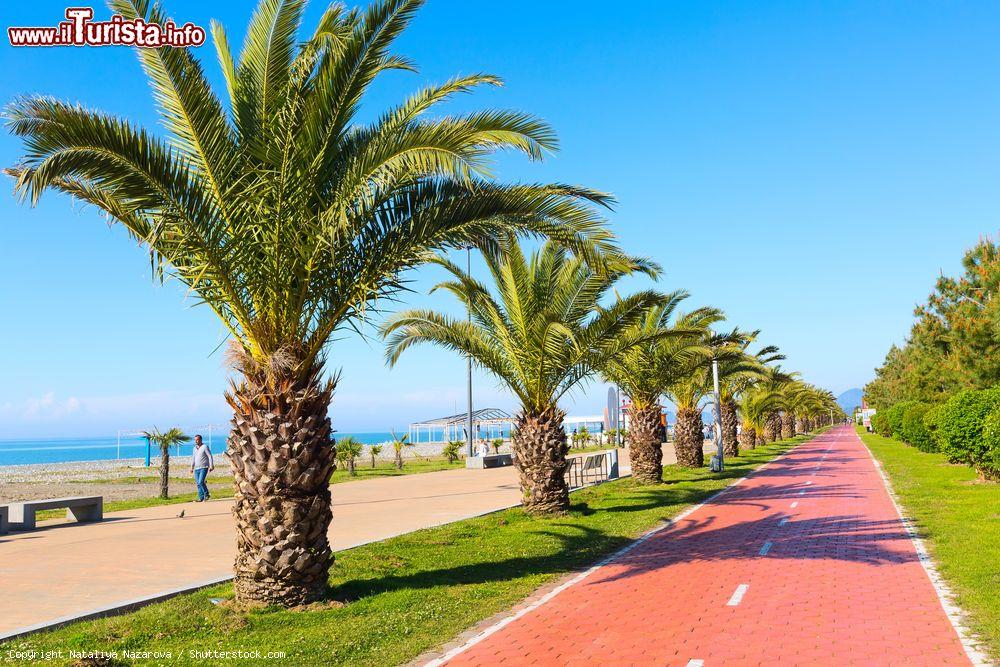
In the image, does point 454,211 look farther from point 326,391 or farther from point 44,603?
point 44,603

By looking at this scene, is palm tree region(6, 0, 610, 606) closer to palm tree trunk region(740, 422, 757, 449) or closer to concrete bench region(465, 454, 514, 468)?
concrete bench region(465, 454, 514, 468)

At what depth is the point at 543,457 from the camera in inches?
639

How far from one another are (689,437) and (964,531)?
18279 mm

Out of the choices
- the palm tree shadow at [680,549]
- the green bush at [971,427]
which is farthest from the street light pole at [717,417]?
the palm tree shadow at [680,549]

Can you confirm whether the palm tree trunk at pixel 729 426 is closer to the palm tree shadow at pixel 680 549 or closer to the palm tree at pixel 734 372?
the palm tree at pixel 734 372

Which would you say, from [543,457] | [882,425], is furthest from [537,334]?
[882,425]

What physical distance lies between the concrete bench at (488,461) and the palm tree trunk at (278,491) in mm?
27872

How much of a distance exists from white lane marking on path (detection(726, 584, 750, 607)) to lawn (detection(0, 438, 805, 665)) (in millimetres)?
2420

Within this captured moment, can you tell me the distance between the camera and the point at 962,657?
6.48 m

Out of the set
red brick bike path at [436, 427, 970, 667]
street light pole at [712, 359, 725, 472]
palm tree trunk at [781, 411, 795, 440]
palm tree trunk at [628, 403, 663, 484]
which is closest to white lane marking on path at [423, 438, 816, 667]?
red brick bike path at [436, 427, 970, 667]

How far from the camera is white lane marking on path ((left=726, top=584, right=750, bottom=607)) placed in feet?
28.3

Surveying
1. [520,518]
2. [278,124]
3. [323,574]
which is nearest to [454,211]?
[278,124]

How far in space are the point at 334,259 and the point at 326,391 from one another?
1526 mm

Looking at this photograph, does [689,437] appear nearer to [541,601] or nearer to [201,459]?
[201,459]
